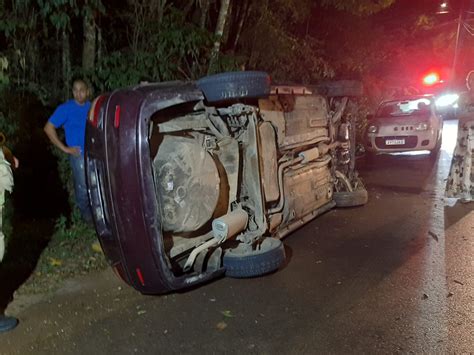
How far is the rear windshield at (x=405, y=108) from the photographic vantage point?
1100cm

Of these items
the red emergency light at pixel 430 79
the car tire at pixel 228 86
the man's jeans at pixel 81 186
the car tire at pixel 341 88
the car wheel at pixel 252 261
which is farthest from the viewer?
the red emergency light at pixel 430 79

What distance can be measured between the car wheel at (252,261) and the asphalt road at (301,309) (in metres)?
0.28

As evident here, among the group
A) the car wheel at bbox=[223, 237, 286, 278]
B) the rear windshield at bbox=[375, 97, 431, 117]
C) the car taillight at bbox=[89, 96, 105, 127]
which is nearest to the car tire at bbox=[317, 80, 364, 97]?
the car wheel at bbox=[223, 237, 286, 278]

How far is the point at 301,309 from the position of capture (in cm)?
369

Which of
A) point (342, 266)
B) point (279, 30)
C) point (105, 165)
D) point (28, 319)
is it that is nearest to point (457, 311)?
point (342, 266)

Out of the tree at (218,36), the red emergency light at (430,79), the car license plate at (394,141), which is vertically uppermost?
the tree at (218,36)

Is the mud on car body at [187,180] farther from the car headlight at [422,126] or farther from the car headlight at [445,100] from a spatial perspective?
the car headlight at [445,100]

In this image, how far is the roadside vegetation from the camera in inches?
201

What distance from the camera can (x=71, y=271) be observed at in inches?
180

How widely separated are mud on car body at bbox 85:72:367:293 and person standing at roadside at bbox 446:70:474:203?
3857 mm

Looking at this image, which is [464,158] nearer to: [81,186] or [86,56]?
[81,186]

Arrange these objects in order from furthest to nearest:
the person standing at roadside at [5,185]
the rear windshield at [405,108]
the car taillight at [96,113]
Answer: the rear windshield at [405,108] → the car taillight at [96,113] → the person standing at roadside at [5,185]

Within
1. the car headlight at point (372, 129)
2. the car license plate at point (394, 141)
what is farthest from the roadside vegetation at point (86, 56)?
the car license plate at point (394, 141)

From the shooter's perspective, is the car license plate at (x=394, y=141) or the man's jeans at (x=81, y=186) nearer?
the man's jeans at (x=81, y=186)
